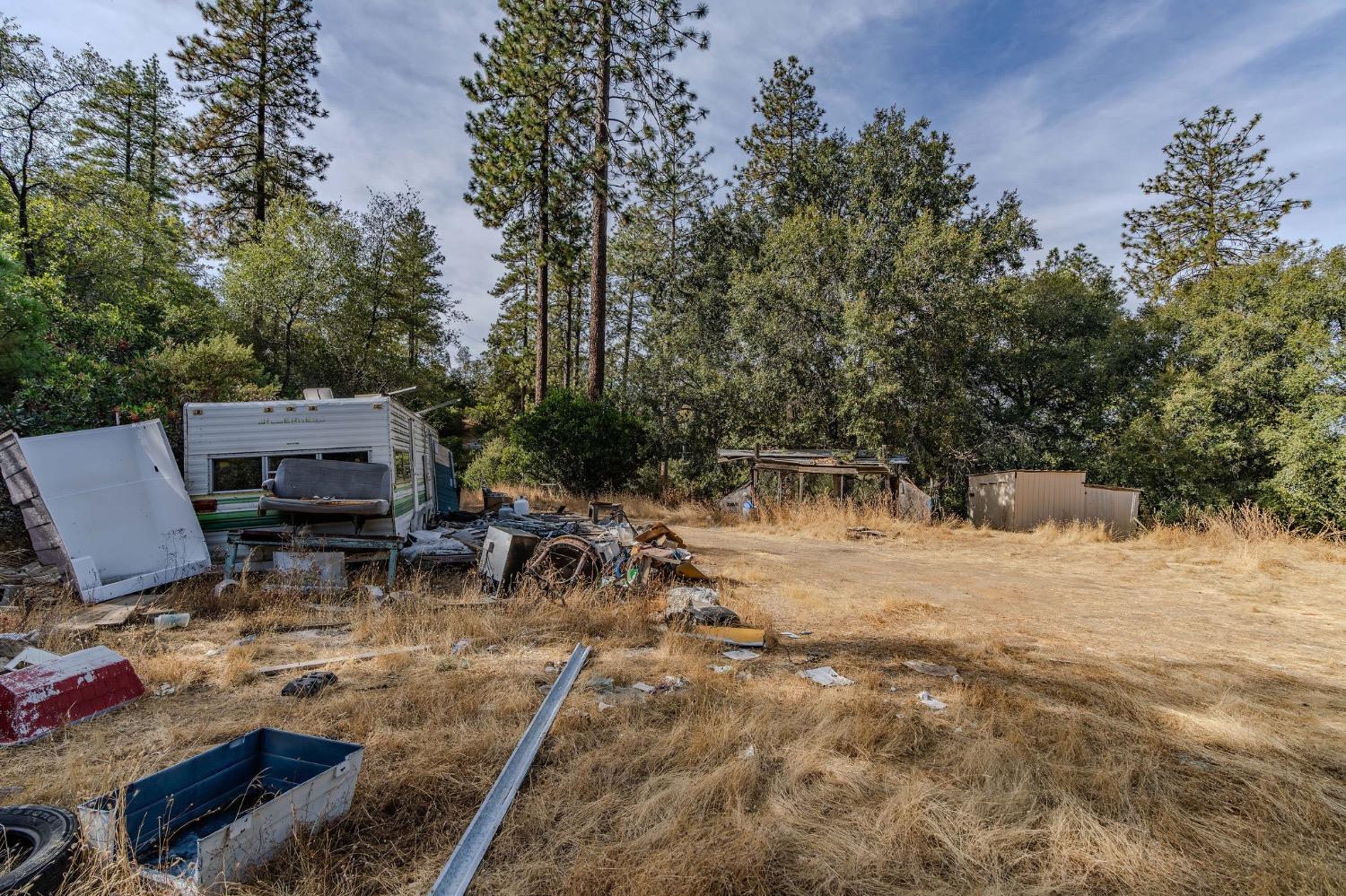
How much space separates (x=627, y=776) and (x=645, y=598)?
370 centimetres

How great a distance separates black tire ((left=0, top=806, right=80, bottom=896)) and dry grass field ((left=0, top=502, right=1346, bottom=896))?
0.38ft

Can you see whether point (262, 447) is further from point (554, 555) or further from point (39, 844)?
point (39, 844)

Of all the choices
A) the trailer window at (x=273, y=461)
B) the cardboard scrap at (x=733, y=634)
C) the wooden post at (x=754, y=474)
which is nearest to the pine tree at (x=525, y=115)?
the wooden post at (x=754, y=474)

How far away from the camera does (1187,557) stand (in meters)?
11.8

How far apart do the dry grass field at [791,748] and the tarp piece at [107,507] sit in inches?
22.7

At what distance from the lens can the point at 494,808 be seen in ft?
9.13

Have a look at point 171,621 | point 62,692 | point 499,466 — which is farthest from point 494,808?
point 499,466

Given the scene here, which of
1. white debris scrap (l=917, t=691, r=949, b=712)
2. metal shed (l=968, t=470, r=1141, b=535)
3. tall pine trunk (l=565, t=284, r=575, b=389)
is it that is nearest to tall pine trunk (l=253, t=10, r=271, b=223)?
tall pine trunk (l=565, t=284, r=575, b=389)

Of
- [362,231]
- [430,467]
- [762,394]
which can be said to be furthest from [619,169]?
[362,231]

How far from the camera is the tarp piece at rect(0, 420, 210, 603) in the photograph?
6562mm

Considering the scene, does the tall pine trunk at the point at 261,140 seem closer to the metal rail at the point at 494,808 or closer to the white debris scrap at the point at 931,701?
the metal rail at the point at 494,808

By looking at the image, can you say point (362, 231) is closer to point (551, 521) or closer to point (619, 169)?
point (619, 169)

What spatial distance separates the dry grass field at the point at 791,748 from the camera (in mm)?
2502

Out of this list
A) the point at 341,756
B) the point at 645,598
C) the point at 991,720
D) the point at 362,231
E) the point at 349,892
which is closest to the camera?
the point at 349,892
